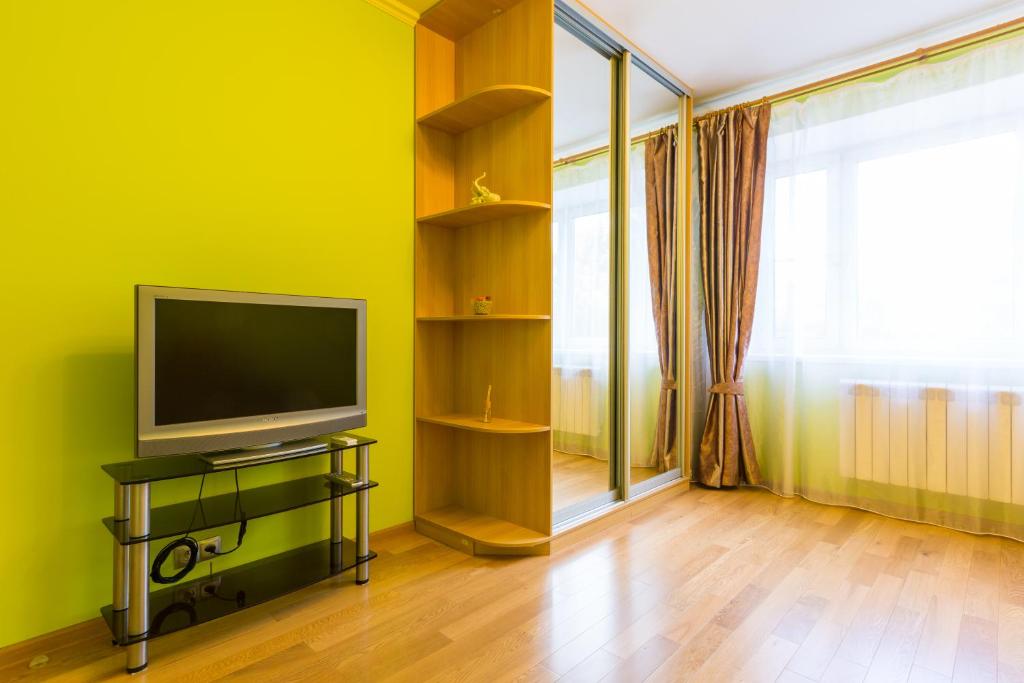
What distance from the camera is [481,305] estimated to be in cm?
248

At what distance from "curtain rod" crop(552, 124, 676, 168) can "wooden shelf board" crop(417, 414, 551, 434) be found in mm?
1281

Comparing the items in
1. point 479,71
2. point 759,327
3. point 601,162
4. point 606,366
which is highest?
point 479,71

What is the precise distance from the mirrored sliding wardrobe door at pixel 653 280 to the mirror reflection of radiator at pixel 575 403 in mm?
292

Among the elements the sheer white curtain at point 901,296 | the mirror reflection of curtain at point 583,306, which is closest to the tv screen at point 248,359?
the mirror reflection of curtain at point 583,306

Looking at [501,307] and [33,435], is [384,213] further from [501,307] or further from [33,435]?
[33,435]

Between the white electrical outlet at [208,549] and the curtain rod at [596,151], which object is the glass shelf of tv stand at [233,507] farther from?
the curtain rod at [596,151]

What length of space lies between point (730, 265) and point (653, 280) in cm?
52

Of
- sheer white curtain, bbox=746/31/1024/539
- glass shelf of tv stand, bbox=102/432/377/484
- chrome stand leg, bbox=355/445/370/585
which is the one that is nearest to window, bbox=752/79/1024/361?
sheer white curtain, bbox=746/31/1024/539

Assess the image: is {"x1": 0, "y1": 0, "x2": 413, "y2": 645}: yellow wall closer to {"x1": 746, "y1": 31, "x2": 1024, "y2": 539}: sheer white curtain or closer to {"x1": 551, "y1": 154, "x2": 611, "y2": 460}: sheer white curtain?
{"x1": 551, "y1": 154, "x2": 611, "y2": 460}: sheer white curtain

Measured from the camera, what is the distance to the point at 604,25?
277 cm

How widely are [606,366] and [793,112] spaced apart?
201 centimetres

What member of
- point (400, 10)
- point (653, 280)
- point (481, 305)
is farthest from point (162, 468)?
point (653, 280)

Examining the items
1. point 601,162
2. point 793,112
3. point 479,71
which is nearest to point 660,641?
point 601,162

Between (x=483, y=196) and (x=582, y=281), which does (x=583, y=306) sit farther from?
(x=483, y=196)
